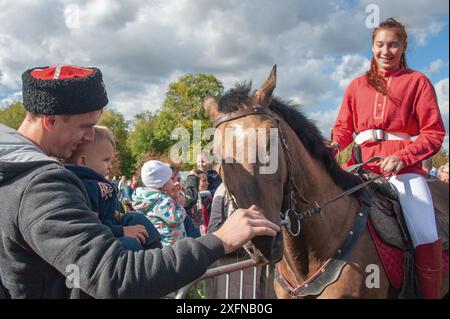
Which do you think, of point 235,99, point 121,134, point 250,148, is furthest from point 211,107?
point 121,134

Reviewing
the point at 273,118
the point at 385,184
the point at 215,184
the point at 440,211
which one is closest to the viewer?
the point at 273,118

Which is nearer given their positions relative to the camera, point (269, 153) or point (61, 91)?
point (61, 91)

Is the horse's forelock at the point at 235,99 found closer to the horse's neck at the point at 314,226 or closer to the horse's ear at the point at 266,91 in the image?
the horse's ear at the point at 266,91

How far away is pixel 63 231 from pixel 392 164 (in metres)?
2.86

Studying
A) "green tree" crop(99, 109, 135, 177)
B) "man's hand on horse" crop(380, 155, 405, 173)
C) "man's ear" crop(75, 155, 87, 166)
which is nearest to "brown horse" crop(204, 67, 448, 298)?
"man's hand on horse" crop(380, 155, 405, 173)

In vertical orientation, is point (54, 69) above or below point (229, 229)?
above

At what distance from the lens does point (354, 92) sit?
3912 millimetres

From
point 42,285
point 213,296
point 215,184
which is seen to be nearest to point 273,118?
point 42,285

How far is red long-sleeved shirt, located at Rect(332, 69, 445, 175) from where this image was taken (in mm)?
3436

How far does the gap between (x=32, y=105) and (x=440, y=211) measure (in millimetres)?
3736

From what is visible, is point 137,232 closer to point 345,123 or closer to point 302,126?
point 302,126

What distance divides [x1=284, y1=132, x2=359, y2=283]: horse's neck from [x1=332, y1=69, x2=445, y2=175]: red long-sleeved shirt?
787 mm

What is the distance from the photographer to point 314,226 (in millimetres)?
3014
